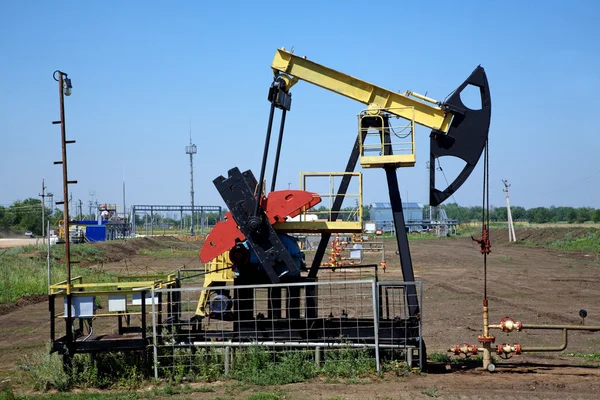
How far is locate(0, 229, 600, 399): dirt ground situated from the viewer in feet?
28.4

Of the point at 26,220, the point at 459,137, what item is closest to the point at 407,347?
the point at 459,137

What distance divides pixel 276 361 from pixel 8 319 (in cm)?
1070

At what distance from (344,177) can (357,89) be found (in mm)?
1366

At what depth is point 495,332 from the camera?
13883mm

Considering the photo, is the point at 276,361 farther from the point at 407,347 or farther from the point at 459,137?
the point at 459,137

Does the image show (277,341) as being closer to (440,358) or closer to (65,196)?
(440,358)

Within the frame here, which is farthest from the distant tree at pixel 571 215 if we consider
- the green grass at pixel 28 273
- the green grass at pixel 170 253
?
the green grass at pixel 28 273

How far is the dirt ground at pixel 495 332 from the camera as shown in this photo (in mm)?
8648

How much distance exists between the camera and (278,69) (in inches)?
416

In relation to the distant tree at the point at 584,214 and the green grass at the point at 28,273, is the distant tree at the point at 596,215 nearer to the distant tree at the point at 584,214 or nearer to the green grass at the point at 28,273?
the distant tree at the point at 584,214

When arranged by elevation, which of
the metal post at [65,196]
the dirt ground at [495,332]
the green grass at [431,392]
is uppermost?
the metal post at [65,196]

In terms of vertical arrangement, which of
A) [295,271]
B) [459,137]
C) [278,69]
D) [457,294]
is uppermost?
[278,69]

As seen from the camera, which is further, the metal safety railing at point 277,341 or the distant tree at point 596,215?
the distant tree at point 596,215

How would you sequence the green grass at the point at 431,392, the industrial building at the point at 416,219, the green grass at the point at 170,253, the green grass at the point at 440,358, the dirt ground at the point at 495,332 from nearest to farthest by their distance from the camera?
the green grass at the point at 431,392
the dirt ground at the point at 495,332
the green grass at the point at 440,358
the green grass at the point at 170,253
the industrial building at the point at 416,219
